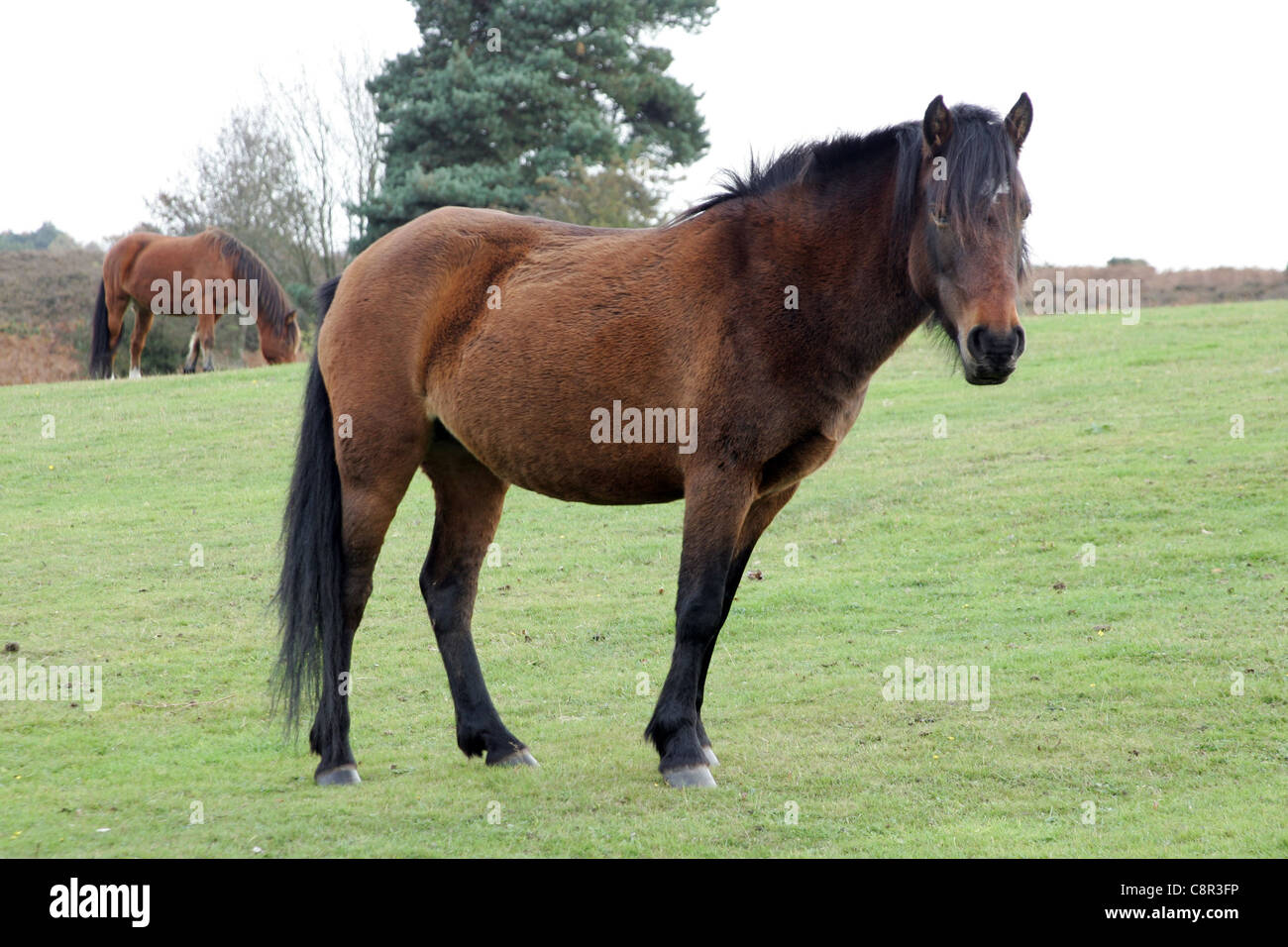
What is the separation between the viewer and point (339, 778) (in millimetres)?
5629

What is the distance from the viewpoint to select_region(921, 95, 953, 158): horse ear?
15.9 feet

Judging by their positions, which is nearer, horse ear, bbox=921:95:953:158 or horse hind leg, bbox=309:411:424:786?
horse ear, bbox=921:95:953:158

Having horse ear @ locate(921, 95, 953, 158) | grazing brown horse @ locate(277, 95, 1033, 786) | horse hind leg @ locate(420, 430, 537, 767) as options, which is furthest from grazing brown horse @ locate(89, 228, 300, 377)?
horse ear @ locate(921, 95, 953, 158)

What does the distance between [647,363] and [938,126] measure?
5.30ft

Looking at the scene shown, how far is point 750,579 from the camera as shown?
32.4ft

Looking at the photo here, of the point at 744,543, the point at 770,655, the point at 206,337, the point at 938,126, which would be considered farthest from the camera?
the point at 206,337

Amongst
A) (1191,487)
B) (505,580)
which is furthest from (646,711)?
(1191,487)

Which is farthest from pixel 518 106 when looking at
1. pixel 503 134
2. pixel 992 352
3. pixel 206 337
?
pixel 992 352

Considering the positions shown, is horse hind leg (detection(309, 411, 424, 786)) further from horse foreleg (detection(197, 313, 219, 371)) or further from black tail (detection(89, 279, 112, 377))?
black tail (detection(89, 279, 112, 377))

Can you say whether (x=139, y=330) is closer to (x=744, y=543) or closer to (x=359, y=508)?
(x=359, y=508)

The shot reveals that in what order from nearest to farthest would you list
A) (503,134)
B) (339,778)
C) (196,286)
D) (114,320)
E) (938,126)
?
(938,126), (339,778), (196,286), (114,320), (503,134)

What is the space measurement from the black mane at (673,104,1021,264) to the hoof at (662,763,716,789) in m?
2.49

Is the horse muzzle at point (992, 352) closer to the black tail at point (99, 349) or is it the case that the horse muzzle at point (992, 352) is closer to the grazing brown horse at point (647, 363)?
the grazing brown horse at point (647, 363)
